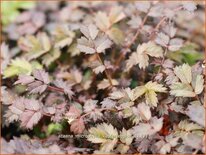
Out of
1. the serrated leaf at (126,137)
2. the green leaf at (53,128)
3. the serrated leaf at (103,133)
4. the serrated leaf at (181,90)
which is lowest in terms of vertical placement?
the green leaf at (53,128)

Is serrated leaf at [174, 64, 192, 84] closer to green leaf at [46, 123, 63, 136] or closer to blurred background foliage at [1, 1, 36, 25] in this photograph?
green leaf at [46, 123, 63, 136]

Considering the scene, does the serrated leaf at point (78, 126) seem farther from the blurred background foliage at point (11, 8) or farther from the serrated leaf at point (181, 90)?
the blurred background foliage at point (11, 8)

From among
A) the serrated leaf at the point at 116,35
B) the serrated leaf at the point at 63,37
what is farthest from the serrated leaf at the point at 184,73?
the serrated leaf at the point at 63,37

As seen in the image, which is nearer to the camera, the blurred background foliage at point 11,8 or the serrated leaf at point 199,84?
the serrated leaf at point 199,84

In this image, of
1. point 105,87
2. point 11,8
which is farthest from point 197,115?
point 11,8

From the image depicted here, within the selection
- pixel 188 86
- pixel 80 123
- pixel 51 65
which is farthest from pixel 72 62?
pixel 188 86

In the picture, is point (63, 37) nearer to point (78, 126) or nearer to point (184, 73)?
point (78, 126)

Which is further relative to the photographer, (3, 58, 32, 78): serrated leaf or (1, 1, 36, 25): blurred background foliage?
(1, 1, 36, 25): blurred background foliage

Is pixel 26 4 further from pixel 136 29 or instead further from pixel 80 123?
pixel 80 123

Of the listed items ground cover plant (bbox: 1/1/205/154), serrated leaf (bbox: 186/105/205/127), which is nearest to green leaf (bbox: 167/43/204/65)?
ground cover plant (bbox: 1/1/205/154)
